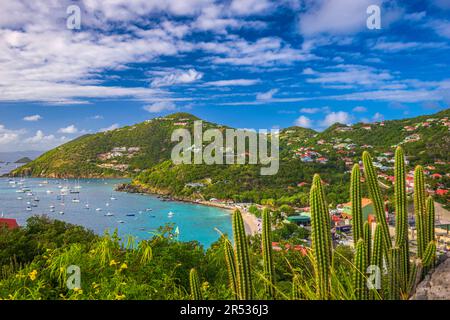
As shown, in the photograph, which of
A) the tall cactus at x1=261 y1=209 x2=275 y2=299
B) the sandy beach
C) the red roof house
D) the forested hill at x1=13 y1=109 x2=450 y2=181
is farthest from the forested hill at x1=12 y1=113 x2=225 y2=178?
the tall cactus at x1=261 y1=209 x2=275 y2=299

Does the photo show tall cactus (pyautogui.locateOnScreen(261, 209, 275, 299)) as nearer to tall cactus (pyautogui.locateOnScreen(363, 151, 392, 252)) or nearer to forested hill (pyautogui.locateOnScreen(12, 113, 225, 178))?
tall cactus (pyautogui.locateOnScreen(363, 151, 392, 252))

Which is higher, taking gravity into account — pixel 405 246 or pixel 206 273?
pixel 405 246

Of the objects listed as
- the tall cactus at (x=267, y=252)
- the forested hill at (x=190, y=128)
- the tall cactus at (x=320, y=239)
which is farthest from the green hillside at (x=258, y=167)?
the tall cactus at (x=320, y=239)

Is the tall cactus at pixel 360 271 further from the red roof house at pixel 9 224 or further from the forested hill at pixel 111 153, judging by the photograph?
the forested hill at pixel 111 153
